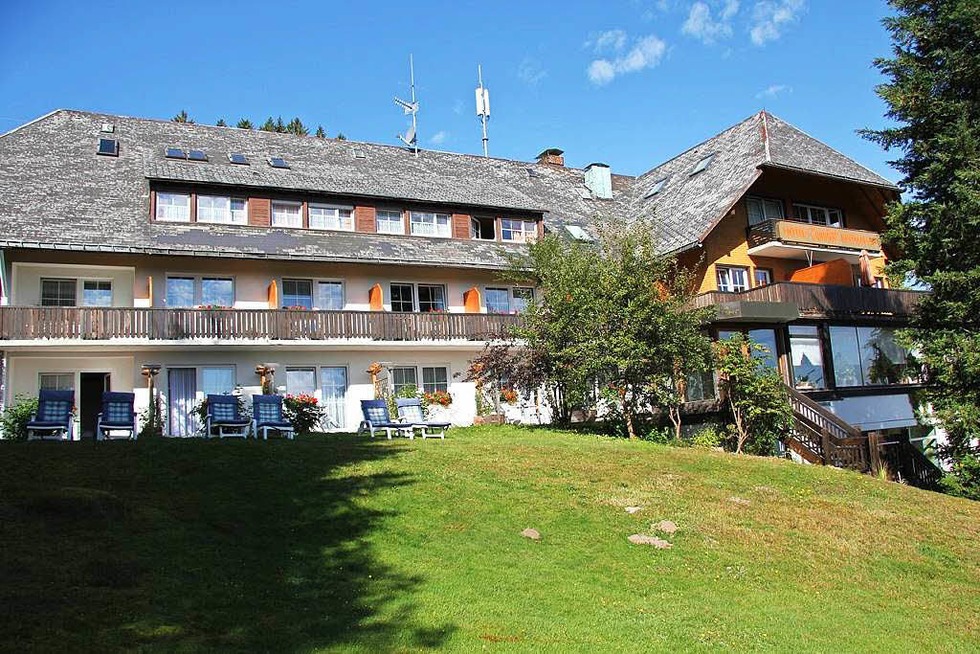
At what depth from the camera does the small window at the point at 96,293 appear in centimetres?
2239

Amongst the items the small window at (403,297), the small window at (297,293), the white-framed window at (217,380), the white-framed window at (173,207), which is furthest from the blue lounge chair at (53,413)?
the small window at (403,297)

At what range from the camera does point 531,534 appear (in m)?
10.4

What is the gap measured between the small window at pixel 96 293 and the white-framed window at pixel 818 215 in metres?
23.8

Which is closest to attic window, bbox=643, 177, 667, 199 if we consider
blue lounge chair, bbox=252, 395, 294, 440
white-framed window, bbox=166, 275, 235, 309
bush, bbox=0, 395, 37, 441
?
white-framed window, bbox=166, 275, 235, 309

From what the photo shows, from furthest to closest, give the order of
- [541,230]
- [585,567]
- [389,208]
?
[541,230], [389,208], [585,567]

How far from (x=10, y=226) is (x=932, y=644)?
2188 centimetres

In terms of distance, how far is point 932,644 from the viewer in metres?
8.41

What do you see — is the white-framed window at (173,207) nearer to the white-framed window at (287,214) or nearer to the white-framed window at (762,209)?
the white-framed window at (287,214)

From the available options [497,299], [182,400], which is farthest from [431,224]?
[182,400]

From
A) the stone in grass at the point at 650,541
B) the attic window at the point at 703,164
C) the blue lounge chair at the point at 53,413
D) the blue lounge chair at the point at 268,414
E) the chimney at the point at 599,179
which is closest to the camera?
the stone in grass at the point at 650,541

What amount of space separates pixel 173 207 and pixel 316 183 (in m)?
4.56

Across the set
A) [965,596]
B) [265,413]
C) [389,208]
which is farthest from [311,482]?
[389,208]

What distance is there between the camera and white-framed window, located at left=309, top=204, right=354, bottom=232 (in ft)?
85.3

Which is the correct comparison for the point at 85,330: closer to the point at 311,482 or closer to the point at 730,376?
the point at 311,482
